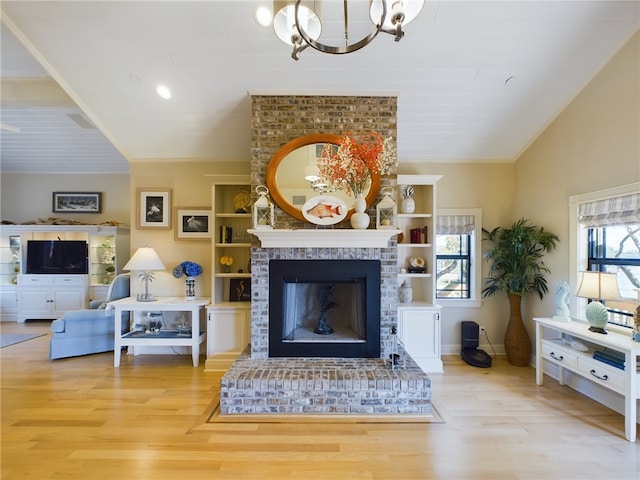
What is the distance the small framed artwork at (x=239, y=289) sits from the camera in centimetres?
405

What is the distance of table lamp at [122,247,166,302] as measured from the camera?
3896mm

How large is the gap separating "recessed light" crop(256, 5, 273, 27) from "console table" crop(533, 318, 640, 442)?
13.0 ft

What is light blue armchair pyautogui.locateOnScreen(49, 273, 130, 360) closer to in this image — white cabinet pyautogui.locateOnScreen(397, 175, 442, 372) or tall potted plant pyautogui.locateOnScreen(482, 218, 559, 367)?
white cabinet pyautogui.locateOnScreen(397, 175, 442, 372)

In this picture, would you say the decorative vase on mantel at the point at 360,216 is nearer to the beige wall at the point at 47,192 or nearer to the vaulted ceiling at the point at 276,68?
the vaulted ceiling at the point at 276,68

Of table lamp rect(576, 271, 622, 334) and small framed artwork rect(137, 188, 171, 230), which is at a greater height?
small framed artwork rect(137, 188, 171, 230)

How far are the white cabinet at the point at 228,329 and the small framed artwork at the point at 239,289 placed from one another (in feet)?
0.92

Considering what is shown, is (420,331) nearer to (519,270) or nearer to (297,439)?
(519,270)

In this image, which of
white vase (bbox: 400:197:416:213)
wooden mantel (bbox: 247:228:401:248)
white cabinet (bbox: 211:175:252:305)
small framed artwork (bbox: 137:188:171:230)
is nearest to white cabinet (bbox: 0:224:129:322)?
small framed artwork (bbox: 137:188:171:230)

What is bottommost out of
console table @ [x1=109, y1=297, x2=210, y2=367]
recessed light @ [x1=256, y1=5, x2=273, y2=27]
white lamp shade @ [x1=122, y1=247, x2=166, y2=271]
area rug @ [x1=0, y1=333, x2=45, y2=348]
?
area rug @ [x1=0, y1=333, x2=45, y2=348]

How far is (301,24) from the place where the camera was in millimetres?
1630

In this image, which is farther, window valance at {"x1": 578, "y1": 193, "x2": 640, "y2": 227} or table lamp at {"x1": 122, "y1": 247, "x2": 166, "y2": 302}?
table lamp at {"x1": 122, "y1": 247, "x2": 166, "y2": 302}

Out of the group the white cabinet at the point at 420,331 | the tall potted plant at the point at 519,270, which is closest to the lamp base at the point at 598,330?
the tall potted plant at the point at 519,270

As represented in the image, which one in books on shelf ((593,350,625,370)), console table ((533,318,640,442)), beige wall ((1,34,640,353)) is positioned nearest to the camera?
console table ((533,318,640,442))

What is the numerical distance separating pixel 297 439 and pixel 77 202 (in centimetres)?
656
